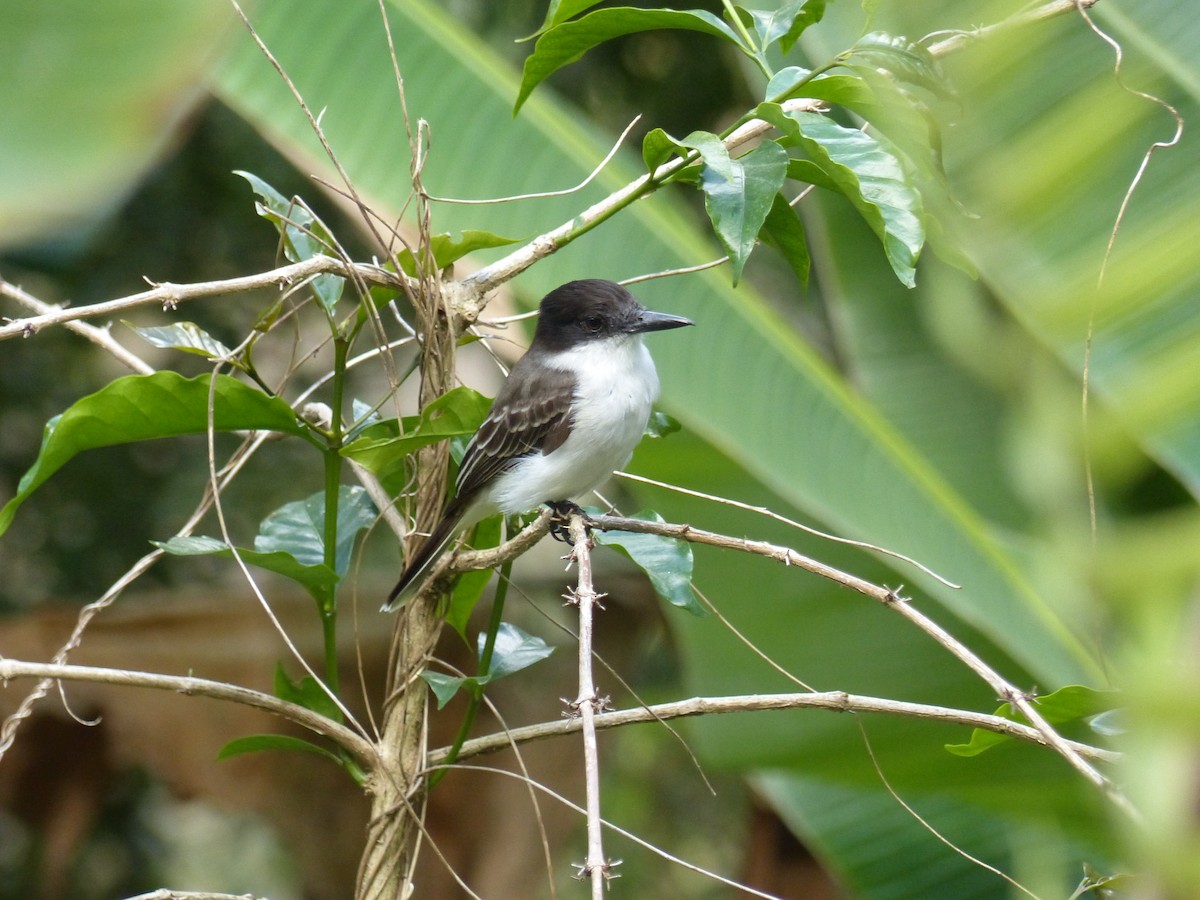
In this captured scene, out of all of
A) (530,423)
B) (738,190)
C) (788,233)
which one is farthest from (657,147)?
(530,423)

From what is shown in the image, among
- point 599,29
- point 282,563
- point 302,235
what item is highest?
point 599,29

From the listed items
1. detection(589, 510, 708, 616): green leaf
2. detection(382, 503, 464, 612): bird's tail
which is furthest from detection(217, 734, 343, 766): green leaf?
detection(589, 510, 708, 616): green leaf

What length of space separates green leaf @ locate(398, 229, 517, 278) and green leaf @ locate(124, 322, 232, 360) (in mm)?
305

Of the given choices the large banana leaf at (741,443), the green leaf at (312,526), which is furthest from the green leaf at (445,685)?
the large banana leaf at (741,443)

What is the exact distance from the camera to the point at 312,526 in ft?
6.79

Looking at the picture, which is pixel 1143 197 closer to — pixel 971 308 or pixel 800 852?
pixel 971 308

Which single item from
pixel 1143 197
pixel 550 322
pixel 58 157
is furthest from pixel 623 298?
pixel 1143 197

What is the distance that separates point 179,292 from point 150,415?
0.40 m

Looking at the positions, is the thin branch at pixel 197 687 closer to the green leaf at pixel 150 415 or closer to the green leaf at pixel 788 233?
the green leaf at pixel 150 415

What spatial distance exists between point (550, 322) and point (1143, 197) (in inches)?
94.9

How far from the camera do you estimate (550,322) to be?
3.36 m

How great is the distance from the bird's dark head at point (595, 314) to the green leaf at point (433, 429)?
1.15 meters

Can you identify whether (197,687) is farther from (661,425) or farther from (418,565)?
(661,425)

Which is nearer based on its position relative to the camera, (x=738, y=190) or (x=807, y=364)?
(x=738, y=190)
